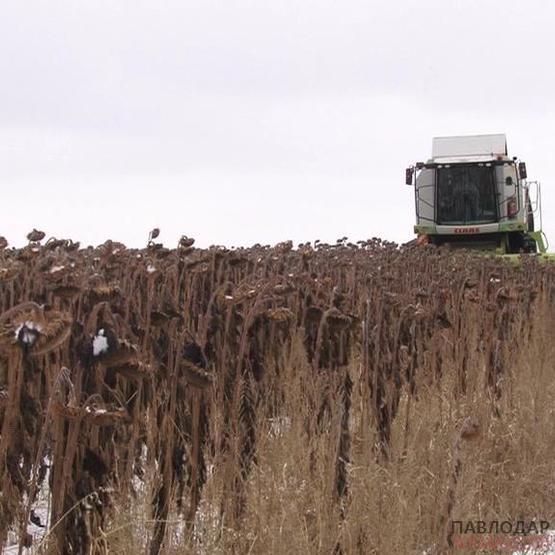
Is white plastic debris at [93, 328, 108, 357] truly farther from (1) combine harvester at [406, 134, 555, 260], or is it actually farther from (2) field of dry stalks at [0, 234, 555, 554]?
(1) combine harvester at [406, 134, 555, 260]

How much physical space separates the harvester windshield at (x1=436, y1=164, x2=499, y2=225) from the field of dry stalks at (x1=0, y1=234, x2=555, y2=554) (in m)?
16.6

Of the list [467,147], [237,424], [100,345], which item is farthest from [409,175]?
[100,345]

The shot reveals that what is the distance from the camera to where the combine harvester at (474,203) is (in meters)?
22.6

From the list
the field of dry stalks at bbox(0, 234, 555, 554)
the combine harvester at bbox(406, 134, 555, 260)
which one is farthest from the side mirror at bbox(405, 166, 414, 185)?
the field of dry stalks at bbox(0, 234, 555, 554)

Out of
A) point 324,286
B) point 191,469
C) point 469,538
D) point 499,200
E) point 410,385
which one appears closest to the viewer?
point 469,538

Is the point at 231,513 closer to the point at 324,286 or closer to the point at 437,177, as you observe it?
the point at 324,286

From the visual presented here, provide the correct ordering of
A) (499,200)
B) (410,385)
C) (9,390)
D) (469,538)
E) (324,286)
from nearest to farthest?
(9,390) < (469,538) < (410,385) < (324,286) < (499,200)

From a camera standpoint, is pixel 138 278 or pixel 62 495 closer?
pixel 62 495

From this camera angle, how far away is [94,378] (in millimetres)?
3246

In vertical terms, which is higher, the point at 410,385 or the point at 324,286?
the point at 324,286

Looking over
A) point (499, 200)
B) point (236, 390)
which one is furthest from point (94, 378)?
point (499, 200)

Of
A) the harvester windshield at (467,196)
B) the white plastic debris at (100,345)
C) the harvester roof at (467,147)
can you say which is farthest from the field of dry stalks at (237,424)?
the harvester roof at (467,147)

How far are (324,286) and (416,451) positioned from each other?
1.69 meters

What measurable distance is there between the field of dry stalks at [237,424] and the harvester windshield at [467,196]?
1660 cm
